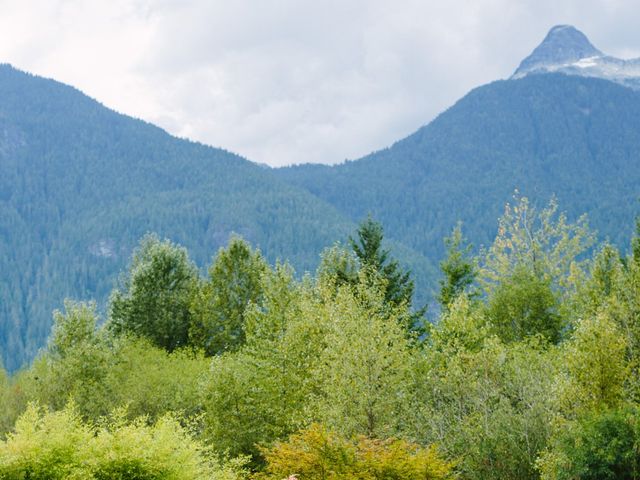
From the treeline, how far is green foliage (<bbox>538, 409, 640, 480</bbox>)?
6 centimetres

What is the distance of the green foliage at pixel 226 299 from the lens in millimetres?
52562

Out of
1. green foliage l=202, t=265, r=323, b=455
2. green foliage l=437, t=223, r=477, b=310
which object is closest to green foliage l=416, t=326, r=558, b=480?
green foliage l=202, t=265, r=323, b=455

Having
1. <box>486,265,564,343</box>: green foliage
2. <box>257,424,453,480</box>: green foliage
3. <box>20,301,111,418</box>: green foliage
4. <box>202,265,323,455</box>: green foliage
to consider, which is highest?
<box>20,301,111,418</box>: green foliage

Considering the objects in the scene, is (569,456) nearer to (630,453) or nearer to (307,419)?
(630,453)

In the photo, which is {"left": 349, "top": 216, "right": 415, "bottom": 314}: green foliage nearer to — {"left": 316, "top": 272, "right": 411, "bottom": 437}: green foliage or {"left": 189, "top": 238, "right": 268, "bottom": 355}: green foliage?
{"left": 189, "top": 238, "right": 268, "bottom": 355}: green foliage

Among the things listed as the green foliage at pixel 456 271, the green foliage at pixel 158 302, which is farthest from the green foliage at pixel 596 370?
the green foliage at pixel 158 302

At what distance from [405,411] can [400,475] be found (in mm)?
7464

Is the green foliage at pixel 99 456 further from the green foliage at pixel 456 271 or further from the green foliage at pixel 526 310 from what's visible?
the green foliage at pixel 456 271

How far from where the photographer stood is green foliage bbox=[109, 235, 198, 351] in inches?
2190

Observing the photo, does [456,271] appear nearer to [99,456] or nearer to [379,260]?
[379,260]

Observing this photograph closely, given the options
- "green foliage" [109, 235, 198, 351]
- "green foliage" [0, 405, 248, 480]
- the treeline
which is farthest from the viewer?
"green foliage" [109, 235, 198, 351]

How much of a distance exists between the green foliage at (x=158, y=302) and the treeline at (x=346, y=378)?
0.43 feet

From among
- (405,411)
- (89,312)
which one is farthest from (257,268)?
(405,411)

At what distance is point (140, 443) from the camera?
2212 cm
